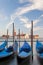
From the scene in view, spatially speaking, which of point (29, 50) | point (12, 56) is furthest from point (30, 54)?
point (12, 56)

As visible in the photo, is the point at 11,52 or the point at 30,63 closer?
the point at 30,63

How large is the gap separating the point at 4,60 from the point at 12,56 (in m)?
0.56

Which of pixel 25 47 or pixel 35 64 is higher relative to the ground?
pixel 25 47

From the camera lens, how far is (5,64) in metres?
3.75

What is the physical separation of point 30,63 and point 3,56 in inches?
32.3

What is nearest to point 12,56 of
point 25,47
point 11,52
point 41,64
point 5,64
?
point 11,52

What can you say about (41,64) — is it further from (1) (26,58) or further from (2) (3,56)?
(2) (3,56)

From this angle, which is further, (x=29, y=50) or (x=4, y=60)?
(x=29, y=50)

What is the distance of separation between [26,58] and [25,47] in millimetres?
861

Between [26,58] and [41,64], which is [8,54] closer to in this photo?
[26,58]

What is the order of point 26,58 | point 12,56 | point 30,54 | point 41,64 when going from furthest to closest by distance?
point 12,56, point 30,54, point 26,58, point 41,64

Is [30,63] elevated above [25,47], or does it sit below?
below

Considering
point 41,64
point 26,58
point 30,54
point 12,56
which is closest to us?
point 41,64

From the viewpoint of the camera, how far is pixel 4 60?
405cm
